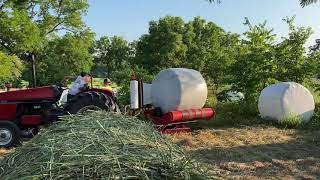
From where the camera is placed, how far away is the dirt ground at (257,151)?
28.1 feet

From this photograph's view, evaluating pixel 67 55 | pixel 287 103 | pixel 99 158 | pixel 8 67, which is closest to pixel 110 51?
pixel 67 55

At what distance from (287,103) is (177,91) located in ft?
A: 10.7

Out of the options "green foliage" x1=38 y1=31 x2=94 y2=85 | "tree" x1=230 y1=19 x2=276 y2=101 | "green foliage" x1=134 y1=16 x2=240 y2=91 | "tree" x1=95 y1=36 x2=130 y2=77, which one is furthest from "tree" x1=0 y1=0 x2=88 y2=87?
"tree" x1=95 y1=36 x2=130 y2=77

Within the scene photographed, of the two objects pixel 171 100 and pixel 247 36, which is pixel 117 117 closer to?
pixel 171 100

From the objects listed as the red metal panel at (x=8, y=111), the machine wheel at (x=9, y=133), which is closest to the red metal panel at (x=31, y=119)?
the red metal panel at (x=8, y=111)

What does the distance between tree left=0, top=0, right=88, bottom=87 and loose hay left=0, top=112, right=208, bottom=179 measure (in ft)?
112

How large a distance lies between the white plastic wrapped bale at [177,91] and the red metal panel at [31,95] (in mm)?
3567

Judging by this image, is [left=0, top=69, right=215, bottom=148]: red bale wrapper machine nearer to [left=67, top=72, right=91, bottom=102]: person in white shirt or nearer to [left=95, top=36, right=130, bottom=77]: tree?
[left=67, top=72, right=91, bottom=102]: person in white shirt

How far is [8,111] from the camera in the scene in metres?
11.7

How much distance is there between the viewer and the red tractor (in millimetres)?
11219

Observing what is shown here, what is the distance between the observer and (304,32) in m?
18.7

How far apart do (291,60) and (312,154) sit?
818 cm

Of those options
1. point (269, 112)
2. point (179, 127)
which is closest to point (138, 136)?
point (179, 127)

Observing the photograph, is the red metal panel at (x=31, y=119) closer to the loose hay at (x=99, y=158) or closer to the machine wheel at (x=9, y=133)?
the machine wheel at (x=9, y=133)
